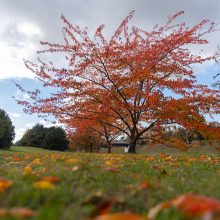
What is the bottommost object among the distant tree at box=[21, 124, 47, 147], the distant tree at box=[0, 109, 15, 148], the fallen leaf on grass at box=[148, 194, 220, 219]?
the fallen leaf on grass at box=[148, 194, 220, 219]

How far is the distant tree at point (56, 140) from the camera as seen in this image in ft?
127

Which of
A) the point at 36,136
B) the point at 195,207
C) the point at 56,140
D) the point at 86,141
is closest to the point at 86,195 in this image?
the point at 195,207

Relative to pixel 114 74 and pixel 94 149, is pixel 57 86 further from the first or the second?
pixel 94 149

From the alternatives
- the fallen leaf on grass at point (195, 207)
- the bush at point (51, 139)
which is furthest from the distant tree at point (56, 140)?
the fallen leaf on grass at point (195, 207)

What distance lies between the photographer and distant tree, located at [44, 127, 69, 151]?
38.8m

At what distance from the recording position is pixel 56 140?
38.9 metres

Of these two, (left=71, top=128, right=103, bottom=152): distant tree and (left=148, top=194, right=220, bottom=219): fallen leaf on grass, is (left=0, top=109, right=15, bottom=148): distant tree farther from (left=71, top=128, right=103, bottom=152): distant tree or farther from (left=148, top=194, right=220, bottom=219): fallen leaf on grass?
(left=148, top=194, right=220, bottom=219): fallen leaf on grass

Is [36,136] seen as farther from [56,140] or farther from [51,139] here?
[56,140]

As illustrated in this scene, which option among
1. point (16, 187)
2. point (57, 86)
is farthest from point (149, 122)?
point (16, 187)

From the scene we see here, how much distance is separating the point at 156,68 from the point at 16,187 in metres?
12.8

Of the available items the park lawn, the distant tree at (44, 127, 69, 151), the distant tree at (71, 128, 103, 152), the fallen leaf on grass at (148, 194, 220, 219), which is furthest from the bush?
the fallen leaf on grass at (148, 194, 220, 219)

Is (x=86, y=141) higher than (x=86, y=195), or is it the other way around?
(x=86, y=141)

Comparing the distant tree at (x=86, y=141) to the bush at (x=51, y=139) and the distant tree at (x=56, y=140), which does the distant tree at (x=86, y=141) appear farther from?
the bush at (x=51, y=139)

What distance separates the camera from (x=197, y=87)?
48.2 feet
